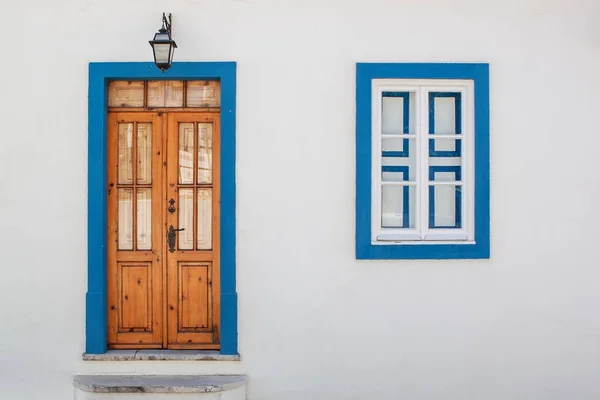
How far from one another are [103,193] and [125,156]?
15.1 inches

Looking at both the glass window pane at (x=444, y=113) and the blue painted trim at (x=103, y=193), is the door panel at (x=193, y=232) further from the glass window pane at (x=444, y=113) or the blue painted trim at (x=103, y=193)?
the glass window pane at (x=444, y=113)

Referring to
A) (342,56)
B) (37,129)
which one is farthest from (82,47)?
(342,56)

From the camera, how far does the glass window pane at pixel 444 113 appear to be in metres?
4.92

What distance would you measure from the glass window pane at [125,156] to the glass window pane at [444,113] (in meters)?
2.59

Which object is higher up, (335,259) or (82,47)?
(82,47)

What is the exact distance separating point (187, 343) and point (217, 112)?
2.00m

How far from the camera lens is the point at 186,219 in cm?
491

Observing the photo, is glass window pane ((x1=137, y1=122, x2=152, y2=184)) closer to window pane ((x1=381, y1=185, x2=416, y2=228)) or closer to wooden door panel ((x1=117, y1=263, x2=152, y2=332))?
wooden door panel ((x1=117, y1=263, x2=152, y2=332))

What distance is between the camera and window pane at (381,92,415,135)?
4.92 meters

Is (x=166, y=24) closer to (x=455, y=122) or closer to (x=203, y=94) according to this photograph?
(x=203, y=94)

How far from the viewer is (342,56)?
A: 15.7 ft

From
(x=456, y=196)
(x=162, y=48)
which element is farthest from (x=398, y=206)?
(x=162, y=48)

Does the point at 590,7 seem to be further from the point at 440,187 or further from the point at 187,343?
the point at 187,343

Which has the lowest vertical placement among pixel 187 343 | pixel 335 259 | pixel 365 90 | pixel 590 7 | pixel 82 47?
pixel 187 343
